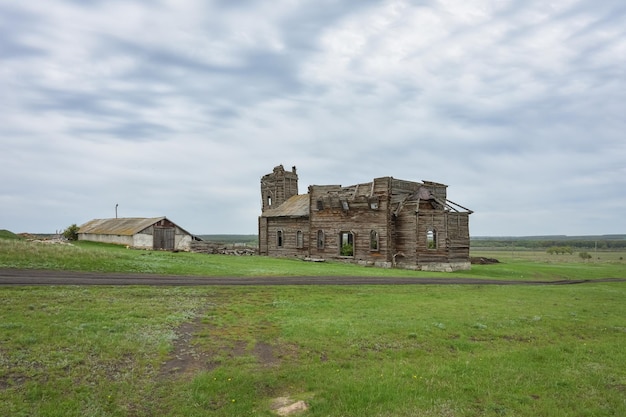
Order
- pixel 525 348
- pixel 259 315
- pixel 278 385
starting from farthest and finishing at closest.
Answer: pixel 259 315
pixel 525 348
pixel 278 385

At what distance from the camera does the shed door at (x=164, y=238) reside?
56.5m

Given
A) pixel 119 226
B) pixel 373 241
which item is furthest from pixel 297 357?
pixel 119 226

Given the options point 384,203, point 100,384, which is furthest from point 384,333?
point 384,203

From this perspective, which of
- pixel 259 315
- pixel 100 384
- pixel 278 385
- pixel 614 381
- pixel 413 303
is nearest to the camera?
pixel 100 384

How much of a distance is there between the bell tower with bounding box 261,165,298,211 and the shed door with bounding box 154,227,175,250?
1533 centimetres

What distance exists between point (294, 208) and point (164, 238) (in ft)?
57.9

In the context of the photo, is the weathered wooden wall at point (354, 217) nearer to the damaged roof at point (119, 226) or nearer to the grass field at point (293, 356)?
the damaged roof at point (119, 226)

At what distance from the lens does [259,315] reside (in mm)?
16688

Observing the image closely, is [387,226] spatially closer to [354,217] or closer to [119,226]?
[354,217]

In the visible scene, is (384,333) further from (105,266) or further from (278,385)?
(105,266)

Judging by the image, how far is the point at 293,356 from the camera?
12.5 meters

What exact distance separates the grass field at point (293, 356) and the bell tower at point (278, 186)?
4485cm

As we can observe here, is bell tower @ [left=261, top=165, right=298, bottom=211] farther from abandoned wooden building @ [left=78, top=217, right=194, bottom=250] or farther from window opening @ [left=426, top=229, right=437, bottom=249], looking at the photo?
window opening @ [left=426, top=229, right=437, bottom=249]

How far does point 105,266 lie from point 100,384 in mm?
20089
